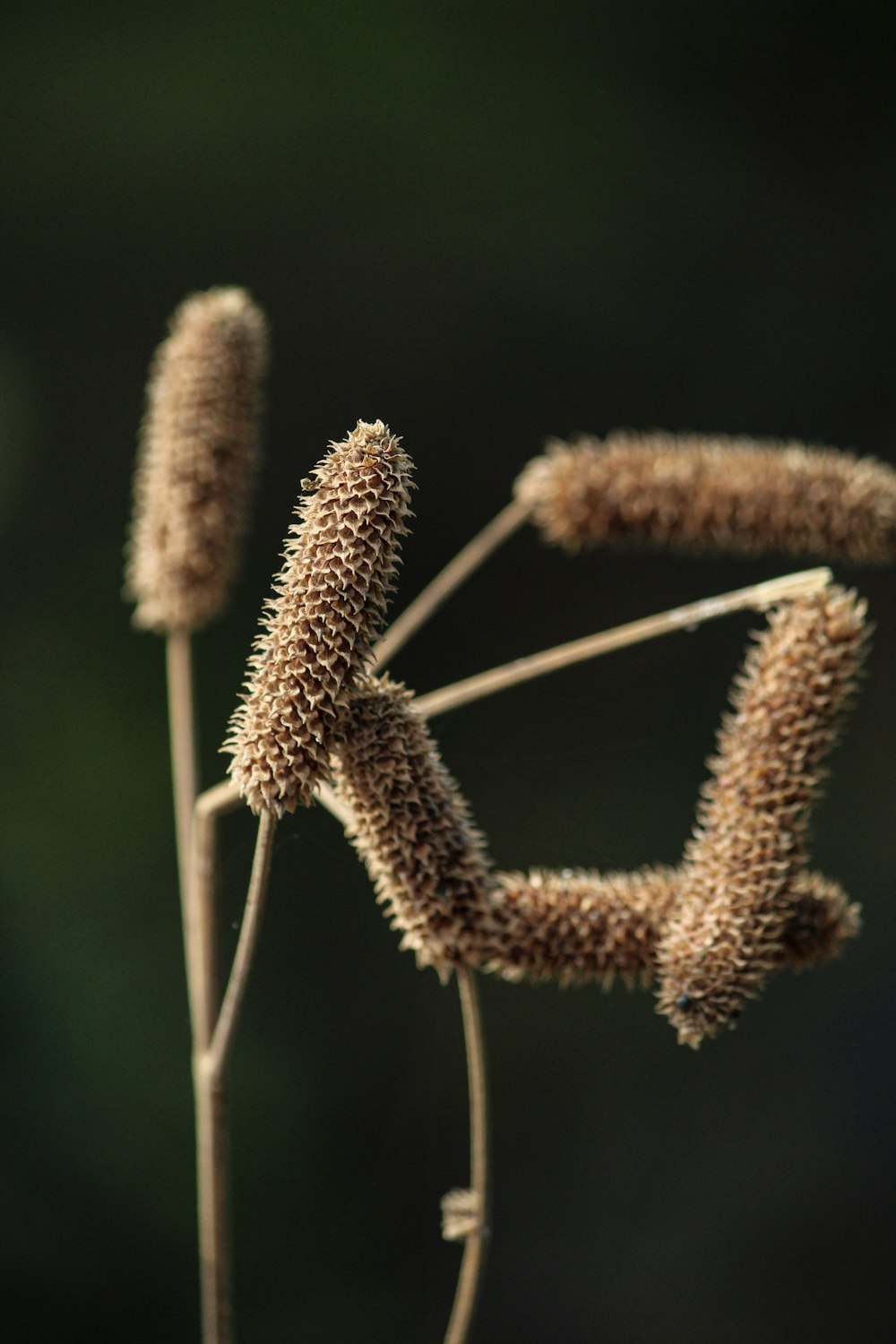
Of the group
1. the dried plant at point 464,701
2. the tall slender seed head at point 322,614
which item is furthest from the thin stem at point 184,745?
the tall slender seed head at point 322,614

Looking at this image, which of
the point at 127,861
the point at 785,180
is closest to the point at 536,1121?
the point at 127,861

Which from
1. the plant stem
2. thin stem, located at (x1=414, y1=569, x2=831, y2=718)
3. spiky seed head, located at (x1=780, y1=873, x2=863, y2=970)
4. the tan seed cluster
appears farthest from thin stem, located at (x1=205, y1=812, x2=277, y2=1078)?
the tan seed cluster

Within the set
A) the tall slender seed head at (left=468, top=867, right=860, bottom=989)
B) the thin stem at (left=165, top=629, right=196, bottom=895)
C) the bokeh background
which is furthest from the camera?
the bokeh background

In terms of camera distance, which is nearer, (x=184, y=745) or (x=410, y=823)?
(x=410, y=823)

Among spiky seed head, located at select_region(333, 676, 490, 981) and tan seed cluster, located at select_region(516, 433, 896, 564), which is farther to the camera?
tan seed cluster, located at select_region(516, 433, 896, 564)

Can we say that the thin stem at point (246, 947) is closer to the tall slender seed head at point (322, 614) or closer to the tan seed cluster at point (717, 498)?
the tall slender seed head at point (322, 614)

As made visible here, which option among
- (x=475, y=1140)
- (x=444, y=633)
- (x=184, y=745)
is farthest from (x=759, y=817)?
(x=444, y=633)

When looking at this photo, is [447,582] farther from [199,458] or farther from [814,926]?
[814,926]

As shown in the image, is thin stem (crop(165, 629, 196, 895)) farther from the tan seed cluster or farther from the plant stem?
the tan seed cluster
